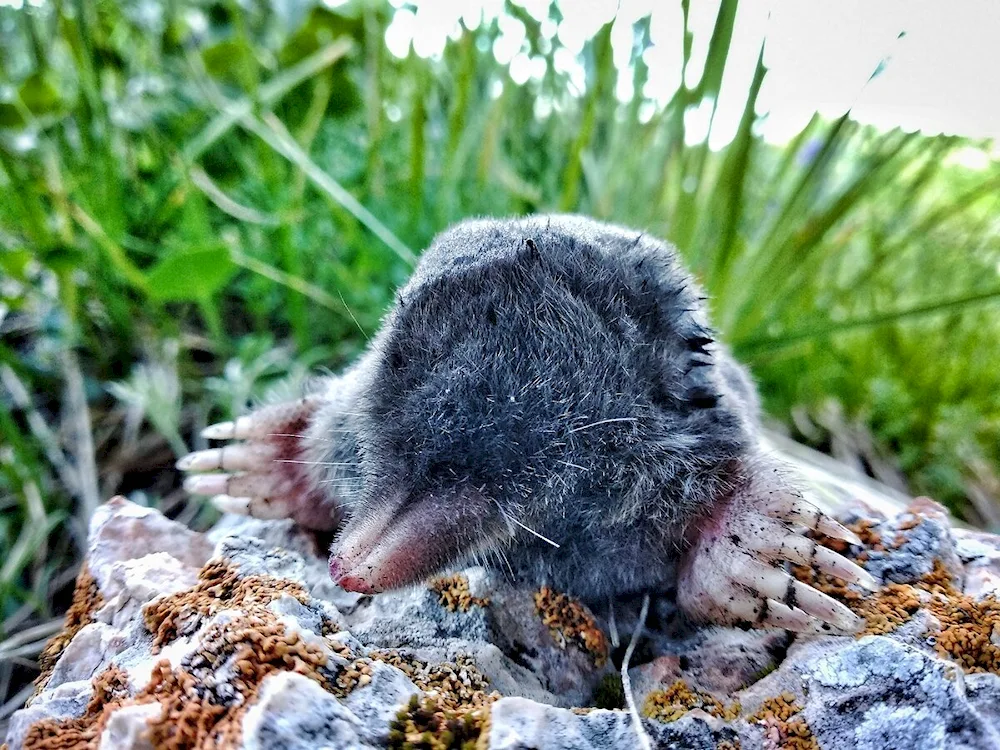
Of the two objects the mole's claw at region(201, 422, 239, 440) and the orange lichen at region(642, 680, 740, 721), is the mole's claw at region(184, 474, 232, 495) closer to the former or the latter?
the mole's claw at region(201, 422, 239, 440)

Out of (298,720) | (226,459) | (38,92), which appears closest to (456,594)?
(298,720)

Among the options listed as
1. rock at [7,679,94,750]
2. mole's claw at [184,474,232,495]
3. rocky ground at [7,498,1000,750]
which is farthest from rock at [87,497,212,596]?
rock at [7,679,94,750]

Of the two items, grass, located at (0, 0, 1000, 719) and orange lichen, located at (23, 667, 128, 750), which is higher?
grass, located at (0, 0, 1000, 719)

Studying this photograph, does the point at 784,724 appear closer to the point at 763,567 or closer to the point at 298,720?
the point at 763,567

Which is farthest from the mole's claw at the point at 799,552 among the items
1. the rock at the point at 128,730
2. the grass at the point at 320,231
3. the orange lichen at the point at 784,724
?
the grass at the point at 320,231

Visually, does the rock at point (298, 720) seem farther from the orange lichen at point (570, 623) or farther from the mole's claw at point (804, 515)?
the mole's claw at point (804, 515)
